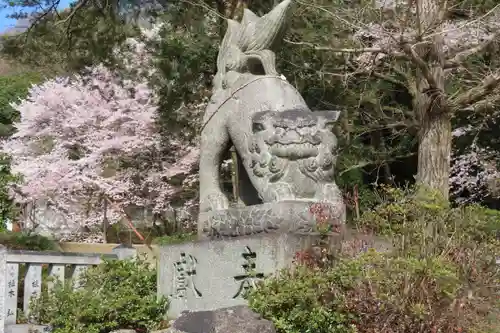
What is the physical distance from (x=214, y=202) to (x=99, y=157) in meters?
15.3

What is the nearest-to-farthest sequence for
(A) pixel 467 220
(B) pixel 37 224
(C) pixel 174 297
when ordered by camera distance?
1. (A) pixel 467 220
2. (C) pixel 174 297
3. (B) pixel 37 224

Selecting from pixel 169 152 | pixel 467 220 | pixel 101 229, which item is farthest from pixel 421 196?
pixel 101 229

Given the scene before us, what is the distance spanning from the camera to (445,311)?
4.98 m

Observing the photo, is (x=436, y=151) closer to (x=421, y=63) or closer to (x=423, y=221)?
(x=421, y=63)

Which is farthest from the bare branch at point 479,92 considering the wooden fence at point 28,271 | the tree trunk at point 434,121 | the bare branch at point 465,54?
the wooden fence at point 28,271

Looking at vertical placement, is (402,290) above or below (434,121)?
below

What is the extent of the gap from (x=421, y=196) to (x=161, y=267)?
2.64 metres

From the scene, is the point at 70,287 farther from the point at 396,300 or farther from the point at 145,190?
the point at 145,190

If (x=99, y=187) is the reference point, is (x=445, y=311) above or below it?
below

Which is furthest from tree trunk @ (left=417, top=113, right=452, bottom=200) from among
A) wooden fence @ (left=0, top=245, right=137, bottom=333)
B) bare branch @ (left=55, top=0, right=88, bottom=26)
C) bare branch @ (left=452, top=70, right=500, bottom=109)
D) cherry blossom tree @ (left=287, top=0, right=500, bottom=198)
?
bare branch @ (left=55, top=0, right=88, bottom=26)

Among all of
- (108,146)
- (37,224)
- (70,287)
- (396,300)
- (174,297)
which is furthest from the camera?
(37,224)

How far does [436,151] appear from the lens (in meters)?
11.9

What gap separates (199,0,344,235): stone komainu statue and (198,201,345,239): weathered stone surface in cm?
10

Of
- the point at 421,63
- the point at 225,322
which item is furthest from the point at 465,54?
the point at 225,322
